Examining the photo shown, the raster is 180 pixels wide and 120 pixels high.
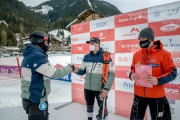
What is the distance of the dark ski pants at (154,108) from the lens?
2.49 metres

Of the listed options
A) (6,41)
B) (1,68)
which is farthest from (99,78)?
(6,41)

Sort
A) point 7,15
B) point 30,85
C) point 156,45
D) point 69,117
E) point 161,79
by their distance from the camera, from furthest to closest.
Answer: point 7,15, point 69,117, point 156,45, point 161,79, point 30,85

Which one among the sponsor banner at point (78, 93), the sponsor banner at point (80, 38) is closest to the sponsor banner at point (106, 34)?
the sponsor banner at point (80, 38)

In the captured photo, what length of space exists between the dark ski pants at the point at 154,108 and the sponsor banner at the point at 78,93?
2.79 m

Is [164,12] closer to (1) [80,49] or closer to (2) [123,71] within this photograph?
(2) [123,71]

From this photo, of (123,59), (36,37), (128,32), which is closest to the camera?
(36,37)

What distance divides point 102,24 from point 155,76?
2.58 meters

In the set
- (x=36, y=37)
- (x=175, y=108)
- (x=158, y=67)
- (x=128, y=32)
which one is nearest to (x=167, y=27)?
(x=128, y=32)

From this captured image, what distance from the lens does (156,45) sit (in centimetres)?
254

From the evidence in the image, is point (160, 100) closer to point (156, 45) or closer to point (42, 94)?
point (156, 45)

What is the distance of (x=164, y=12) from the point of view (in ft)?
11.6

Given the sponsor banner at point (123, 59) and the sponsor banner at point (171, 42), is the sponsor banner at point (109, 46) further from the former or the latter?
the sponsor banner at point (171, 42)

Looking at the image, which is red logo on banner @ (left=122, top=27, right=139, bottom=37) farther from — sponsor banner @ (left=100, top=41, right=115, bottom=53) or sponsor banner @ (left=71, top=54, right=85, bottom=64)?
sponsor banner @ (left=71, top=54, right=85, bottom=64)

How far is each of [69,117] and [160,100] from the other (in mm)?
2544
